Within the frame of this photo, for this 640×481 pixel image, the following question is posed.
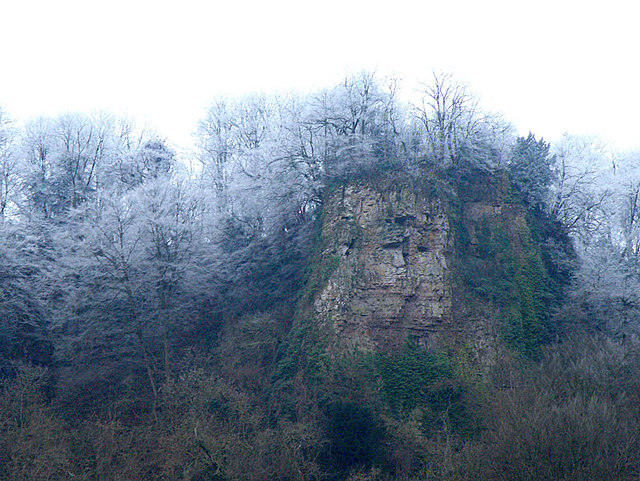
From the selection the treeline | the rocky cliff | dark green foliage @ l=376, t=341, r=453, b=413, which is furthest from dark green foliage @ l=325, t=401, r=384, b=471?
the rocky cliff

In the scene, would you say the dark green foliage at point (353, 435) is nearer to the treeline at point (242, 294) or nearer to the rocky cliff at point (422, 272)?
the treeline at point (242, 294)

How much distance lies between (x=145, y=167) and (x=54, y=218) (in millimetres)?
5935

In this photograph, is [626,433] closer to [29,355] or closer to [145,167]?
[29,355]

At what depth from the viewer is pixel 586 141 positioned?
113 ft

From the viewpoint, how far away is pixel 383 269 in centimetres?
2289

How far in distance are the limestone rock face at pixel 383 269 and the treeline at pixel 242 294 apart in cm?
143

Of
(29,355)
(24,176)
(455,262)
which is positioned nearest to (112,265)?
(29,355)

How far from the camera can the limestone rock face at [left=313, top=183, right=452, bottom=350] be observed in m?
22.0

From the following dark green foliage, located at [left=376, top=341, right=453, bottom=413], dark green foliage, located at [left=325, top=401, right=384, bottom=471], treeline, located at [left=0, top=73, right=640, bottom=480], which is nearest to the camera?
treeline, located at [left=0, top=73, right=640, bottom=480]

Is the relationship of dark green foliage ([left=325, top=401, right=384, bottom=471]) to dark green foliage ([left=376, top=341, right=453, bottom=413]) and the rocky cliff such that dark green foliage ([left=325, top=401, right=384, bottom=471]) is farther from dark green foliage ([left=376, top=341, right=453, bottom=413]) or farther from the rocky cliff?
the rocky cliff

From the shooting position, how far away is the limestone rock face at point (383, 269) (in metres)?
22.0

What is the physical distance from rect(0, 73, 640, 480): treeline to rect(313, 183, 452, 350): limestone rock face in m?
1.43

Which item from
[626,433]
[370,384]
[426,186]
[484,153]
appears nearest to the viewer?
[626,433]

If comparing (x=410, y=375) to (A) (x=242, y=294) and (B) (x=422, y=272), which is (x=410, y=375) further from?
(A) (x=242, y=294)
